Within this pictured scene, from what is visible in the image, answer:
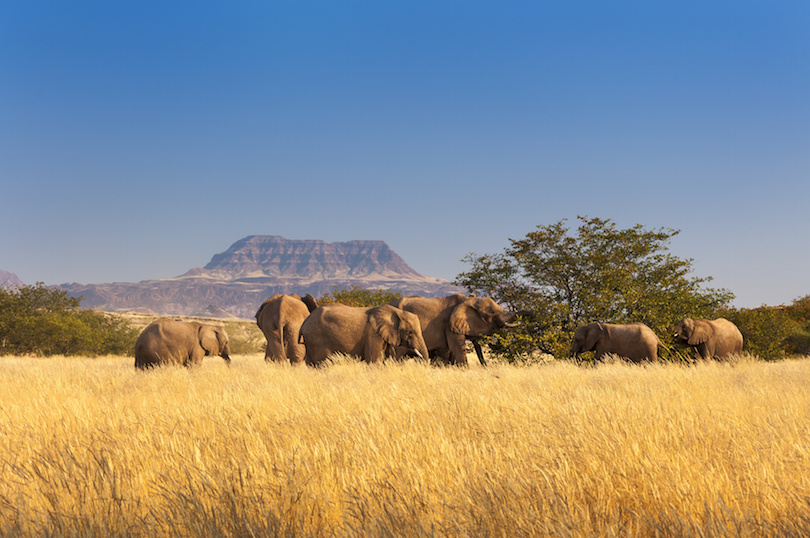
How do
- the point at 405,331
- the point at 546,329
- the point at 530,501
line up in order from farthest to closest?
the point at 546,329 < the point at 405,331 < the point at 530,501

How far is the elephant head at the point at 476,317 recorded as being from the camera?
16344 millimetres

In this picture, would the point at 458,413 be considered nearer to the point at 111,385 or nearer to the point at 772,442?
the point at 772,442

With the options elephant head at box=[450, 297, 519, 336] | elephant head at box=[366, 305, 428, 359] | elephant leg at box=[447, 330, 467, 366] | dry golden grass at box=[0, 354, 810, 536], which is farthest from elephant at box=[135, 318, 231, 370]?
dry golden grass at box=[0, 354, 810, 536]

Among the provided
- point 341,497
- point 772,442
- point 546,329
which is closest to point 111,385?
point 341,497

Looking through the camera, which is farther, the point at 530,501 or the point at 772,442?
the point at 772,442

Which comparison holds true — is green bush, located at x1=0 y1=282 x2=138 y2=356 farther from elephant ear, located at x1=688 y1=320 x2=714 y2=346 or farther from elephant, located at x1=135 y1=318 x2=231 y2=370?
elephant ear, located at x1=688 y1=320 x2=714 y2=346

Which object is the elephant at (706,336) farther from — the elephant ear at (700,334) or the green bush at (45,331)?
the green bush at (45,331)

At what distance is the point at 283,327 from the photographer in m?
17.5

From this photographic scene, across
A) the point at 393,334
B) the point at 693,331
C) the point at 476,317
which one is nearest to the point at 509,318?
the point at 476,317

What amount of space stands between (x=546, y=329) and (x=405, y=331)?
6400 mm

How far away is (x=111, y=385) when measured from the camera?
10.8 metres

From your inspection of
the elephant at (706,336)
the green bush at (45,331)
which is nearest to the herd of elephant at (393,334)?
the elephant at (706,336)

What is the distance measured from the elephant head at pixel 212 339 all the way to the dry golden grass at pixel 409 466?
825cm

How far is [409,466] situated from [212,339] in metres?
13.7
